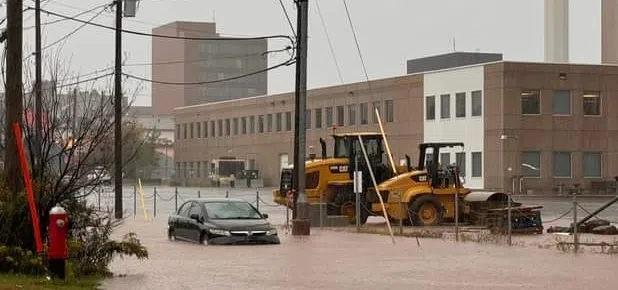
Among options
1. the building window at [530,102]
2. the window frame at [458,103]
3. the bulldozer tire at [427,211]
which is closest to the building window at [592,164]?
the building window at [530,102]

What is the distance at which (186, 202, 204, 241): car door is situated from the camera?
99.2 feet

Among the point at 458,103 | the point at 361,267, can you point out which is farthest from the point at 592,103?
the point at 361,267

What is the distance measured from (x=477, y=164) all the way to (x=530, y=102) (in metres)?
5.63

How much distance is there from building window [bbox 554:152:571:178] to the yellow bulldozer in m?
39.3

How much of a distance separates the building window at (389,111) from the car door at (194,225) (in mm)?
57114

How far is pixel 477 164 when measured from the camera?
79.0 meters

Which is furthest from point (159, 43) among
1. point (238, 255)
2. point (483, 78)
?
point (238, 255)

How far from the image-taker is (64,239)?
16.4 meters

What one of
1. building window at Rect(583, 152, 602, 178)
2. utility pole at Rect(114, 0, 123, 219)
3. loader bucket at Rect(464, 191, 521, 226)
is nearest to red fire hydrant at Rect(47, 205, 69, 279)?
utility pole at Rect(114, 0, 123, 219)

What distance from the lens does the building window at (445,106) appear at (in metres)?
81.6

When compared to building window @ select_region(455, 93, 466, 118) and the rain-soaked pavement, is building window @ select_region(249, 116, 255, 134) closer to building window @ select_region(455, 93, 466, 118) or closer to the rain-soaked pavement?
building window @ select_region(455, 93, 466, 118)

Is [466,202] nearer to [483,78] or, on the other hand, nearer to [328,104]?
[483,78]

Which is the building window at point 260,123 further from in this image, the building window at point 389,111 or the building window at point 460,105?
the building window at point 460,105

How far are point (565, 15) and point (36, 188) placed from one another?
284ft
